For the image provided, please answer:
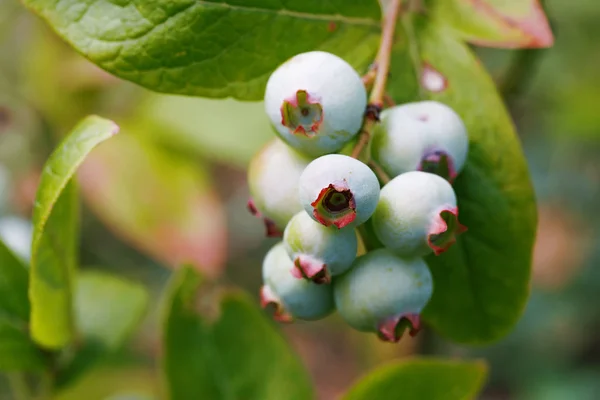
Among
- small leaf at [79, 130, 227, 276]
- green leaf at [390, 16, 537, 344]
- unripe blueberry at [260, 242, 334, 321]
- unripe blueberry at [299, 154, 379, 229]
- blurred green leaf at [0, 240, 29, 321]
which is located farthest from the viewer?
small leaf at [79, 130, 227, 276]

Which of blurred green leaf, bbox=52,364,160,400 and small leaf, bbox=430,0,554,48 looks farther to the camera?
blurred green leaf, bbox=52,364,160,400

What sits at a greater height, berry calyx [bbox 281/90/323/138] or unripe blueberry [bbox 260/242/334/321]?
berry calyx [bbox 281/90/323/138]

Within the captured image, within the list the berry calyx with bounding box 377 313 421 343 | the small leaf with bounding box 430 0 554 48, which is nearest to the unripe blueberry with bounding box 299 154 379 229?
the berry calyx with bounding box 377 313 421 343

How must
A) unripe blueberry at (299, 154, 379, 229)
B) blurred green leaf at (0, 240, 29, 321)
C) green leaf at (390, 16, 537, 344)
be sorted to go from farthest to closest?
blurred green leaf at (0, 240, 29, 321) → green leaf at (390, 16, 537, 344) → unripe blueberry at (299, 154, 379, 229)

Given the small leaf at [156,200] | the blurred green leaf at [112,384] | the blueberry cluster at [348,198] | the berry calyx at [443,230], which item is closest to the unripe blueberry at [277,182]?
the blueberry cluster at [348,198]

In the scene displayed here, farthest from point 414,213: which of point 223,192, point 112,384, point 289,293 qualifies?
point 223,192

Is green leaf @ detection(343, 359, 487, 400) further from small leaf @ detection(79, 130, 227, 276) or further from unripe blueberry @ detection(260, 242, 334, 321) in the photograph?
small leaf @ detection(79, 130, 227, 276)

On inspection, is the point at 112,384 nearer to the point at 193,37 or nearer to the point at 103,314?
the point at 103,314
